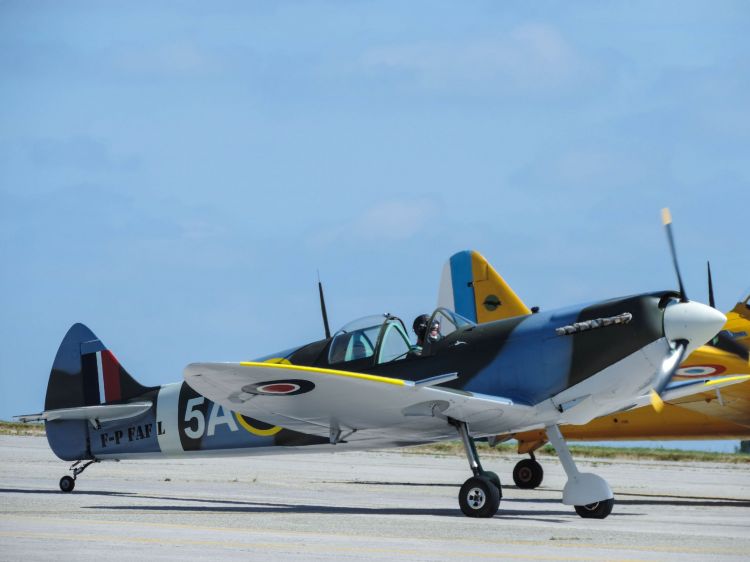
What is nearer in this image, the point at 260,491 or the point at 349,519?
the point at 349,519

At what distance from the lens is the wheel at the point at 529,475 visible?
63.2 feet

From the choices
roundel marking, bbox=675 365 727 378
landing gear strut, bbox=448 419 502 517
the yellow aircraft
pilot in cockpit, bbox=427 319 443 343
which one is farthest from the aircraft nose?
roundel marking, bbox=675 365 727 378

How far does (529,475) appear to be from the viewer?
63.3ft

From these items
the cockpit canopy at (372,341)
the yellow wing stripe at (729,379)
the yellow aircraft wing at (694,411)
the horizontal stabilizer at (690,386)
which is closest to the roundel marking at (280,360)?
the cockpit canopy at (372,341)

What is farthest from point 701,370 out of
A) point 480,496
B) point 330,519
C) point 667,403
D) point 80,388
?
point 80,388

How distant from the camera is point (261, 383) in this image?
11828 millimetres

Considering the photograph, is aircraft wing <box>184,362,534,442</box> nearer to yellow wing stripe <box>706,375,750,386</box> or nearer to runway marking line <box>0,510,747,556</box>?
runway marking line <box>0,510,747,556</box>

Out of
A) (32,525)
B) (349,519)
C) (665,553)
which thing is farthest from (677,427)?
(32,525)

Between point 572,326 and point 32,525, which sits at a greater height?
point 572,326

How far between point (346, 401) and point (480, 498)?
5.73 ft

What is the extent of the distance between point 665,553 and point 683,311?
3.72m

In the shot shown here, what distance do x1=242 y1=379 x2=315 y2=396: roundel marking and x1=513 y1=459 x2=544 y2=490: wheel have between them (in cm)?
822

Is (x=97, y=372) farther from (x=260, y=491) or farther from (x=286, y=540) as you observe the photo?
(x=286, y=540)

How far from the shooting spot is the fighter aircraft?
11680mm
